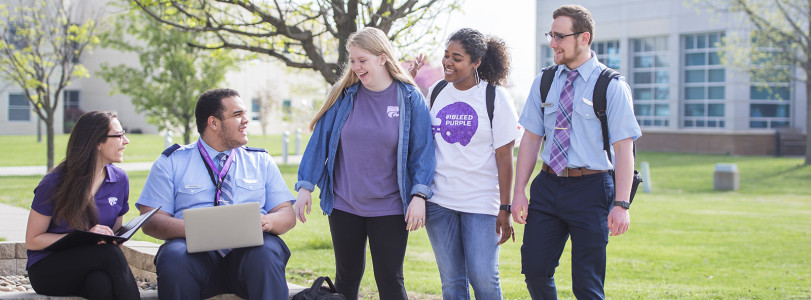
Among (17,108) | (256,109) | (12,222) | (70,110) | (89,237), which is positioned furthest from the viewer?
(256,109)

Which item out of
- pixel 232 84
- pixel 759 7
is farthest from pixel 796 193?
pixel 232 84

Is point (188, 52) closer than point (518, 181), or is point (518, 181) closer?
point (518, 181)

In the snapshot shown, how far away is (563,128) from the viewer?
4086mm

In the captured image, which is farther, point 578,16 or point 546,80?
point 546,80

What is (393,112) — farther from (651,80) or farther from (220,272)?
(651,80)

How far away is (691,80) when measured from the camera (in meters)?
44.2

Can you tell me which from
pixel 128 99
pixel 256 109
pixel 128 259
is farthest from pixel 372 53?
pixel 256 109

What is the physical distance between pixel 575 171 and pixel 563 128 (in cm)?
25

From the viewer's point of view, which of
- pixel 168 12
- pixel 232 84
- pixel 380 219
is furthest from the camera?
pixel 232 84

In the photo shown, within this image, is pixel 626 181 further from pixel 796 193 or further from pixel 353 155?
pixel 796 193

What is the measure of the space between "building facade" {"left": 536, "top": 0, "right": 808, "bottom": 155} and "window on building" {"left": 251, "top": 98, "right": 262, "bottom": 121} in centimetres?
1961

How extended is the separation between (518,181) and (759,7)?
30509 mm

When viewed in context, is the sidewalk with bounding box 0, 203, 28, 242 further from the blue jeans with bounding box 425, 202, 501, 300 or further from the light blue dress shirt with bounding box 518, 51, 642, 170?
the light blue dress shirt with bounding box 518, 51, 642, 170

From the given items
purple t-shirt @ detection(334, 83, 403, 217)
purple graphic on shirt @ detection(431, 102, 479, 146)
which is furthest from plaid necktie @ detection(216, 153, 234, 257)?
purple graphic on shirt @ detection(431, 102, 479, 146)
